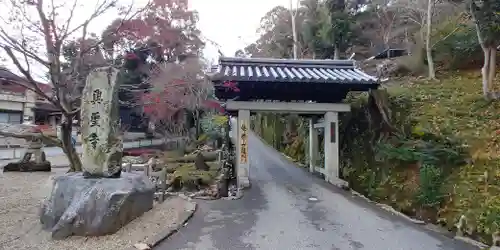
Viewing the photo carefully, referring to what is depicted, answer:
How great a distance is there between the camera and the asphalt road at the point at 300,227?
543cm

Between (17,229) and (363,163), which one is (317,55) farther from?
(17,229)

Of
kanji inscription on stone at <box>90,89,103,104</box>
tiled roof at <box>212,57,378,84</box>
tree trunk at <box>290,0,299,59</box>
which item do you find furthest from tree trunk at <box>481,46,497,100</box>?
tree trunk at <box>290,0,299,59</box>

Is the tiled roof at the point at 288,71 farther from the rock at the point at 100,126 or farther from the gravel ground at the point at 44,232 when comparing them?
the gravel ground at the point at 44,232

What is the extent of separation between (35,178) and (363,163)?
39.2 feet

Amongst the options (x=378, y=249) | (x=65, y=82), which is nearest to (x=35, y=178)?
(x=65, y=82)

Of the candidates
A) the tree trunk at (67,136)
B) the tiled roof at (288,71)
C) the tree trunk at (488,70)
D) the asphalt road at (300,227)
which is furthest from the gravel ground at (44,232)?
the tree trunk at (488,70)

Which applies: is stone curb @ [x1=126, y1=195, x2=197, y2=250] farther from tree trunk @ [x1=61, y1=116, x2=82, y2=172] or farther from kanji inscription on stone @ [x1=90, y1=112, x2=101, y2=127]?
tree trunk @ [x1=61, y1=116, x2=82, y2=172]

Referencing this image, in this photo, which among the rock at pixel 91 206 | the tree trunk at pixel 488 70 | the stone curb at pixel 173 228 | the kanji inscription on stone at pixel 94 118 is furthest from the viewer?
the tree trunk at pixel 488 70

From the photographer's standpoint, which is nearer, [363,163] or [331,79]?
[331,79]

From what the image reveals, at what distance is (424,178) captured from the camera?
7.25 m

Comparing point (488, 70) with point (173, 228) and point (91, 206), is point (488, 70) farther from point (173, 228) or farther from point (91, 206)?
point (91, 206)

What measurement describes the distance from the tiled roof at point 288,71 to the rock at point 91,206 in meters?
3.95

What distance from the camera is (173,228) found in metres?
6.08

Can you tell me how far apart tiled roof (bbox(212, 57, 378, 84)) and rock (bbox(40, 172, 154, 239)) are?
395 cm
